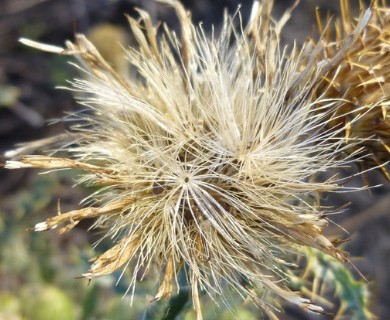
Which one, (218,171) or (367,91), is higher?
(367,91)

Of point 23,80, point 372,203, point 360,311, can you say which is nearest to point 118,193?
point 360,311

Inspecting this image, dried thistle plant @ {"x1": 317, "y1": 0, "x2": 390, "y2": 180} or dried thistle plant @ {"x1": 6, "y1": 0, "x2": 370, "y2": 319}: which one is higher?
dried thistle plant @ {"x1": 317, "y1": 0, "x2": 390, "y2": 180}

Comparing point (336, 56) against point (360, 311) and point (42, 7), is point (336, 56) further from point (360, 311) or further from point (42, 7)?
point (42, 7)

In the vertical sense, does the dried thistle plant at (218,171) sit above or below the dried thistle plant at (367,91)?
below
